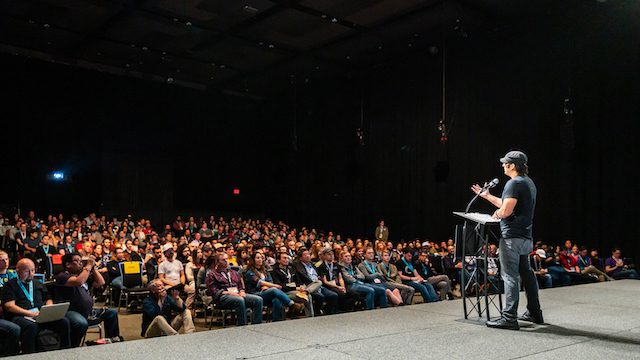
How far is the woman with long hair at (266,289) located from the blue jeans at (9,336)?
2.87 metres

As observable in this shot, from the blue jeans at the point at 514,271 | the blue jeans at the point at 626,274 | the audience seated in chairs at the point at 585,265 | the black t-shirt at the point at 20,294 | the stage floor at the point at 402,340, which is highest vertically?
the blue jeans at the point at 514,271

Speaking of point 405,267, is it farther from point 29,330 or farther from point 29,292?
point 29,330

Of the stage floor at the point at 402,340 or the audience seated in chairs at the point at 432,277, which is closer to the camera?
the stage floor at the point at 402,340

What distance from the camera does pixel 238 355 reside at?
128 inches

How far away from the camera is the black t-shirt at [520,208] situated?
155 inches

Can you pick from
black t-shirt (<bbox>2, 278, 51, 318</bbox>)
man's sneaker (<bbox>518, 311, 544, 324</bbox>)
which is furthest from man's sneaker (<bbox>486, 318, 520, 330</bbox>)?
black t-shirt (<bbox>2, 278, 51, 318</bbox>)

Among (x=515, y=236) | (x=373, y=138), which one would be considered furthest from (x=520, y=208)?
(x=373, y=138)

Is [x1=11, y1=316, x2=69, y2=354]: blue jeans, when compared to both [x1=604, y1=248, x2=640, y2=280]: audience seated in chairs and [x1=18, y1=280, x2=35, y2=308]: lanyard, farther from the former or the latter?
[x1=604, y1=248, x2=640, y2=280]: audience seated in chairs

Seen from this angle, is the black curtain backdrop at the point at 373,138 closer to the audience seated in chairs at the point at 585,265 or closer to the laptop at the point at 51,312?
the audience seated in chairs at the point at 585,265

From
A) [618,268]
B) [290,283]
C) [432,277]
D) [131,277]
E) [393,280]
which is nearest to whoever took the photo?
[290,283]

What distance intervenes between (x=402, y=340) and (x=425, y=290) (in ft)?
16.8

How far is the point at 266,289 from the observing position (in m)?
6.70

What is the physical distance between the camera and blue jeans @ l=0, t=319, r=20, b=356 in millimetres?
4246

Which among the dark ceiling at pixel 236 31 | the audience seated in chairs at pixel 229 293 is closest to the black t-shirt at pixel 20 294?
the audience seated in chairs at pixel 229 293
